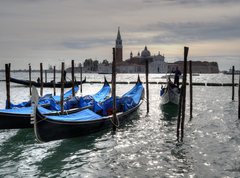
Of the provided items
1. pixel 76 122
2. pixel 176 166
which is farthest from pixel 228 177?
pixel 76 122

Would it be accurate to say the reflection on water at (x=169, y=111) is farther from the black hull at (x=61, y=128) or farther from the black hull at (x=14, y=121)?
the black hull at (x=14, y=121)

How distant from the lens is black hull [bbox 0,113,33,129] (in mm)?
9297

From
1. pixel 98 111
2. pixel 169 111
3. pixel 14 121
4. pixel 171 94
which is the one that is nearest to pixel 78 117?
pixel 14 121

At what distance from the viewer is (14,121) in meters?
9.58

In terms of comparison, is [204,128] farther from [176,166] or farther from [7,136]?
[7,136]

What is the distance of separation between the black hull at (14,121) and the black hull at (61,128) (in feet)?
5.81

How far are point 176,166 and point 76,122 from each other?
3.22 metres

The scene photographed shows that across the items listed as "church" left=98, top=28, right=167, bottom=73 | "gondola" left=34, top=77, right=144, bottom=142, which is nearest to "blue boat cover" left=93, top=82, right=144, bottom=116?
"gondola" left=34, top=77, right=144, bottom=142

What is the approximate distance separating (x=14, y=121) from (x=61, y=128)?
1959 millimetres

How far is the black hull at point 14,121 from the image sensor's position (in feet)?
30.5

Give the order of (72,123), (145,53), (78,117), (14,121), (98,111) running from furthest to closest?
(145,53), (98,111), (14,121), (78,117), (72,123)

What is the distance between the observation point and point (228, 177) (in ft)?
20.9

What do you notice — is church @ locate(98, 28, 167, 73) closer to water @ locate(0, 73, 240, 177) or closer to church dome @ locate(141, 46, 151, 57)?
church dome @ locate(141, 46, 151, 57)

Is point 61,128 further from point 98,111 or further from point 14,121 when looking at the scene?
point 98,111
